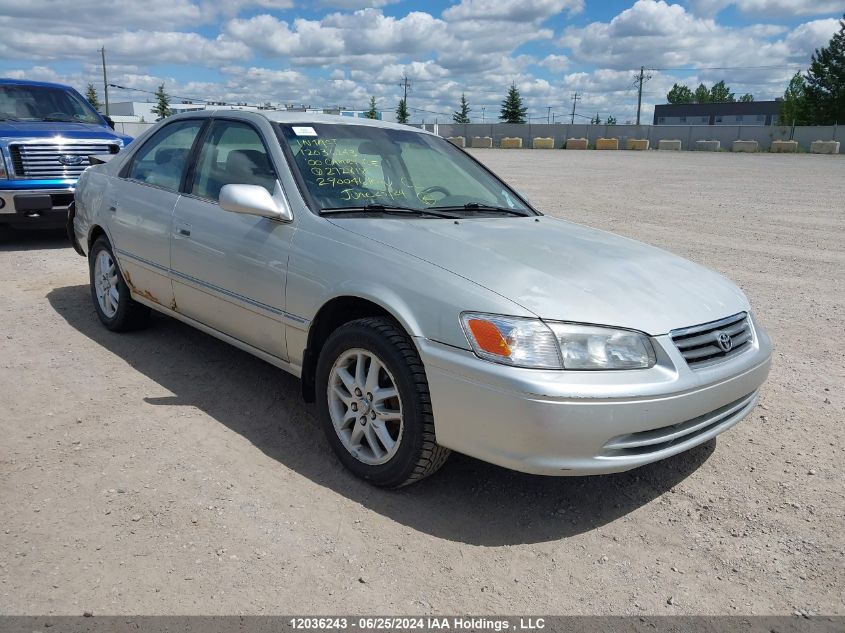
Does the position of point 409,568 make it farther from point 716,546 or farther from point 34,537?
point 34,537

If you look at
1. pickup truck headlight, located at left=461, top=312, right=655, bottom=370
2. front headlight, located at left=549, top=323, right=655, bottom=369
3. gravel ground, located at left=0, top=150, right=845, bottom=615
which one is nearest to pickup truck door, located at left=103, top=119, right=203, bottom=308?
gravel ground, located at left=0, top=150, right=845, bottom=615

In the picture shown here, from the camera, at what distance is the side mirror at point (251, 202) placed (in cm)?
361

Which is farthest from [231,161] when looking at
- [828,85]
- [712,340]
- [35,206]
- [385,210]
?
[828,85]

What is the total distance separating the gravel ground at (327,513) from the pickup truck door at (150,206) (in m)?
0.58

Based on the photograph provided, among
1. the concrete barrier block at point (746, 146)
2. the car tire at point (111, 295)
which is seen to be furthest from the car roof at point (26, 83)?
the concrete barrier block at point (746, 146)

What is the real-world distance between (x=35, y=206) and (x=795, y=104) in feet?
270

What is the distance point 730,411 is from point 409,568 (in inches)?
62.5

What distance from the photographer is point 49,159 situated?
8664mm

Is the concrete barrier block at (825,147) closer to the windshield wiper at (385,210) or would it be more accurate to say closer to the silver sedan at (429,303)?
the silver sedan at (429,303)

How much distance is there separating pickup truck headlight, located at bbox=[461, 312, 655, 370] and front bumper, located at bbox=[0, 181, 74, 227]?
273 inches

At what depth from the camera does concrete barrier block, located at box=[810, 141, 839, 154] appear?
45344 millimetres

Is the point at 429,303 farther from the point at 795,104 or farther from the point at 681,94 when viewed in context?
the point at 681,94

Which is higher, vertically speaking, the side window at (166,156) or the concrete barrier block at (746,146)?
the concrete barrier block at (746,146)

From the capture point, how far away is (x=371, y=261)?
3.26 m
